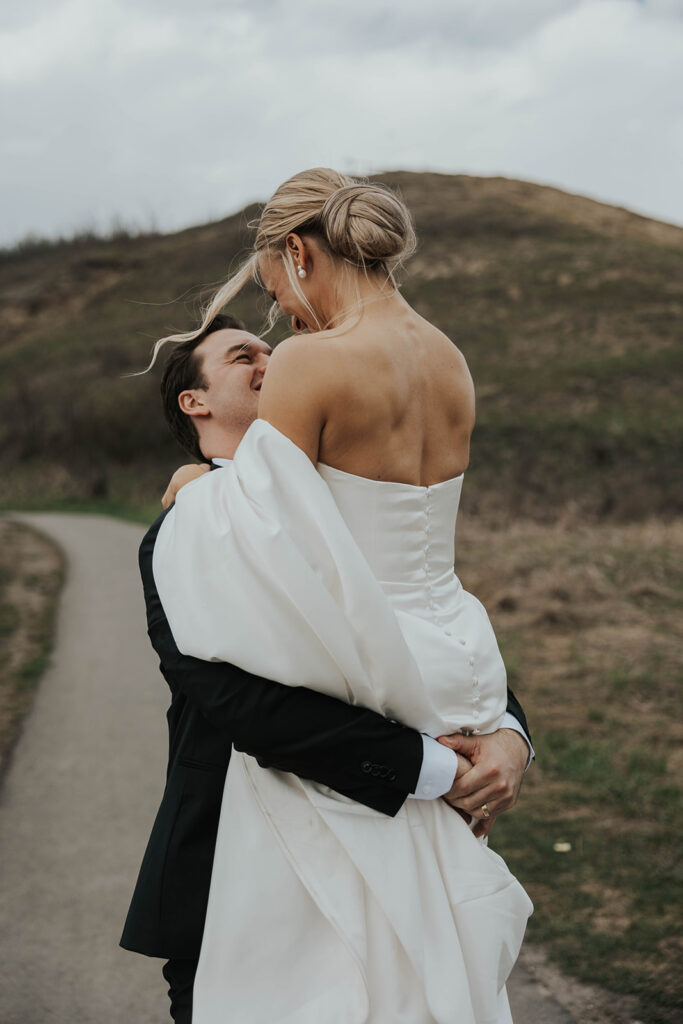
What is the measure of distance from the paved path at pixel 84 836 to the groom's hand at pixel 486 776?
631mm

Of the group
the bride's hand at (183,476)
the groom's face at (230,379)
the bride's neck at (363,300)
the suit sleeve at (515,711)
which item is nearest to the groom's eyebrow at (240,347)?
the groom's face at (230,379)

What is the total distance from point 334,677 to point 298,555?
0.25m

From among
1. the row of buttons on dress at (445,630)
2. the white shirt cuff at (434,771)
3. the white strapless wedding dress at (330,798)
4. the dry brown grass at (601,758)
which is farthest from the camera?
the dry brown grass at (601,758)

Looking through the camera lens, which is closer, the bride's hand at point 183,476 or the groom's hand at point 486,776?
the groom's hand at point 486,776

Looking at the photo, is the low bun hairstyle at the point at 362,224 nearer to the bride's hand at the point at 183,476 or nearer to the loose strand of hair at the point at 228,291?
the loose strand of hair at the point at 228,291

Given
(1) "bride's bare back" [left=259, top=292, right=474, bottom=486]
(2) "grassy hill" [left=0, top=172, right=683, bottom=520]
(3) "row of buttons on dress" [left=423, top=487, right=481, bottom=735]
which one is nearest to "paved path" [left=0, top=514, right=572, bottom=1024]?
(3) "row of buttons on dress" [left=423, top=487, right=481, bottom=735]

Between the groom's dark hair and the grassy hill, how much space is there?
16.0 metres

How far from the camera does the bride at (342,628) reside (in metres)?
1.90

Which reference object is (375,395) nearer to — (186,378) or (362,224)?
(362,224)

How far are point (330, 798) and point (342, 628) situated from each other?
38 centimetres

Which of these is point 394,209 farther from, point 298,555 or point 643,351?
point 643,351

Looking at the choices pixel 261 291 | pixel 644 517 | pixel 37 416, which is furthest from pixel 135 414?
pixel 261 291

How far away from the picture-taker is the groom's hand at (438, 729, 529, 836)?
82.0 inches

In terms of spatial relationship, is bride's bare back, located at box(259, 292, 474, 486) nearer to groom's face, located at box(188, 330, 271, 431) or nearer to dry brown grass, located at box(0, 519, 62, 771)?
groom's face, located at box(188, 330, 271, 431)
